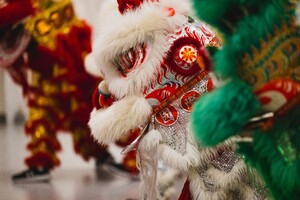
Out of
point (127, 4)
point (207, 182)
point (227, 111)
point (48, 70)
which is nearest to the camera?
point (227, 111)

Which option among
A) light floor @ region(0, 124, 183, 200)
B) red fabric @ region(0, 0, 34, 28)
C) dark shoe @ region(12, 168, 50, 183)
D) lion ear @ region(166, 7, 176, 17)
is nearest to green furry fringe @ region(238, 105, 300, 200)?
lion ear @ region(166, 7, 176, 17)

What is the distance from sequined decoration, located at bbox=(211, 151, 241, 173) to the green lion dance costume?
0.59 meters

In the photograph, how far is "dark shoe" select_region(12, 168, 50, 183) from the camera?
12.9 feet

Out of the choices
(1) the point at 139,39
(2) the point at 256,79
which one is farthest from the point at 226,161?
(2) the point at 256,79

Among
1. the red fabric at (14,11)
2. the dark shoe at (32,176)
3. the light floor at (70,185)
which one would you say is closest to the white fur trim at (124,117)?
the light floor at (70,185)

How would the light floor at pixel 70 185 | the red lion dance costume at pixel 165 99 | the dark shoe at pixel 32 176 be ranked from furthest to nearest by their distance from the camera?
the dark shoe at pixel 32 176
the light floor at pixel 70 185
the red lion dance costume at pixel 165 99

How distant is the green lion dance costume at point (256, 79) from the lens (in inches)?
49.8

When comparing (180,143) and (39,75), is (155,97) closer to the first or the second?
(180,143)

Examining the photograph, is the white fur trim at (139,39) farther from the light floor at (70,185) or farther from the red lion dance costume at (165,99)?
the light floor at (70,185)

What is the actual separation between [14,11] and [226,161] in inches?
83.4

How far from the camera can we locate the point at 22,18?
149 inches

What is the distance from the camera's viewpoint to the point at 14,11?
3.74 m

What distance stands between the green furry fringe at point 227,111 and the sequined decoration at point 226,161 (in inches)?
25.4

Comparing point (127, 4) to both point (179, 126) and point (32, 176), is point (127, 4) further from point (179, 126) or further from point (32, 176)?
point (32, 176)
